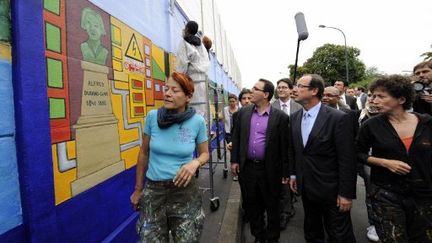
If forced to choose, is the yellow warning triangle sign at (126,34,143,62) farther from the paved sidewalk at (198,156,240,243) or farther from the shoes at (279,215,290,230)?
the shoes at (279,215,290,230)

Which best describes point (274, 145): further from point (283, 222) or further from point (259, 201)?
point (283, 222)

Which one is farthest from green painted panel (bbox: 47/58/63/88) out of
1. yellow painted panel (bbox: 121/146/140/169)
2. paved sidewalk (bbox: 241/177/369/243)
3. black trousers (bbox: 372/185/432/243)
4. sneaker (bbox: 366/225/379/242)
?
sneaker (bbox: 366/225/379/242)

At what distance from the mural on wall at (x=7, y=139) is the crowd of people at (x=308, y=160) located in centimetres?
82

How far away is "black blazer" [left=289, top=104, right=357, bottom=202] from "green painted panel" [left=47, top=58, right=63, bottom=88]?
2.19 m

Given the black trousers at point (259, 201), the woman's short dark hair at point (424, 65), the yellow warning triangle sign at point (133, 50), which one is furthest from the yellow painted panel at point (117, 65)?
the woman's short dark hair at point (424, 65)

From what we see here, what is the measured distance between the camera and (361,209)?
16.0 feet

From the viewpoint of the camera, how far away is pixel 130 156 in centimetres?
329

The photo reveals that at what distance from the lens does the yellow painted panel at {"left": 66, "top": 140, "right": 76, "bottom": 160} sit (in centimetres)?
220

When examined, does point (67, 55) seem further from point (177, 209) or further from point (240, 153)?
point (240, 153)

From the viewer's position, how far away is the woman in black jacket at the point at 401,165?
2.41 meters

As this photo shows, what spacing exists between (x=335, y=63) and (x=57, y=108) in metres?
49.3

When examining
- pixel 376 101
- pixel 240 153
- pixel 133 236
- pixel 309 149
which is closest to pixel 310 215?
pixel 309 149

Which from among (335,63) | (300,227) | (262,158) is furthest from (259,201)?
(335,63)

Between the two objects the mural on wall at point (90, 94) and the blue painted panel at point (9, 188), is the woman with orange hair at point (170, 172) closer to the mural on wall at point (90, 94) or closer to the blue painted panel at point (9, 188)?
the mural on wall at point (90, 94)
